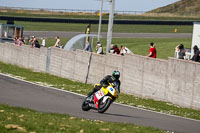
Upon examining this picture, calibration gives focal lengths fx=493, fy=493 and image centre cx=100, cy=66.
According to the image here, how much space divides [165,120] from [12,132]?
741cm

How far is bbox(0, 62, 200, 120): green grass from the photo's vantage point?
1895 cm

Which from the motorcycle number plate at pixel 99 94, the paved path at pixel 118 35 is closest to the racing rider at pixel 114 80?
the motorcycle number plate at pixel 99 94

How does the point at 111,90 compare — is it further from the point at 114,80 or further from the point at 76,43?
the point at 76,43

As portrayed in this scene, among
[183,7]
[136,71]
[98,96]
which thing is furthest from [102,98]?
[183,7]

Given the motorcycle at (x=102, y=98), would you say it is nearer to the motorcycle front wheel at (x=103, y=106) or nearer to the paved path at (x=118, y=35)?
the motorcycle front wheel at (x=103, y=106)

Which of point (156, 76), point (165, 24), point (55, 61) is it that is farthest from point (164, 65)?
point (165, 24)

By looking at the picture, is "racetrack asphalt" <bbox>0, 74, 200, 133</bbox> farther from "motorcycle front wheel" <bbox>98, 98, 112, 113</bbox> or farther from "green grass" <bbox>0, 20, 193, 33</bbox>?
"green grass" <bbox>0, 20, 193, 33</bbox>

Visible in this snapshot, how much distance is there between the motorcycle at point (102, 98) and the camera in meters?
14.7

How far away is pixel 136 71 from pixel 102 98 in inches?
323

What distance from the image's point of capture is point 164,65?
21.5 metres

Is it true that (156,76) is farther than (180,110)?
Yes

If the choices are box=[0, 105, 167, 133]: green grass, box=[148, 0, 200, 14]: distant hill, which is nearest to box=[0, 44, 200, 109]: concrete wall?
Answer: box=[0, 105, 167, 133]: green grass

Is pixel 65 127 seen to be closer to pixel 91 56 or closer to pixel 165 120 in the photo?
pixel 165 120

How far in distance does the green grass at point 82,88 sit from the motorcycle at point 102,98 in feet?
13.3
